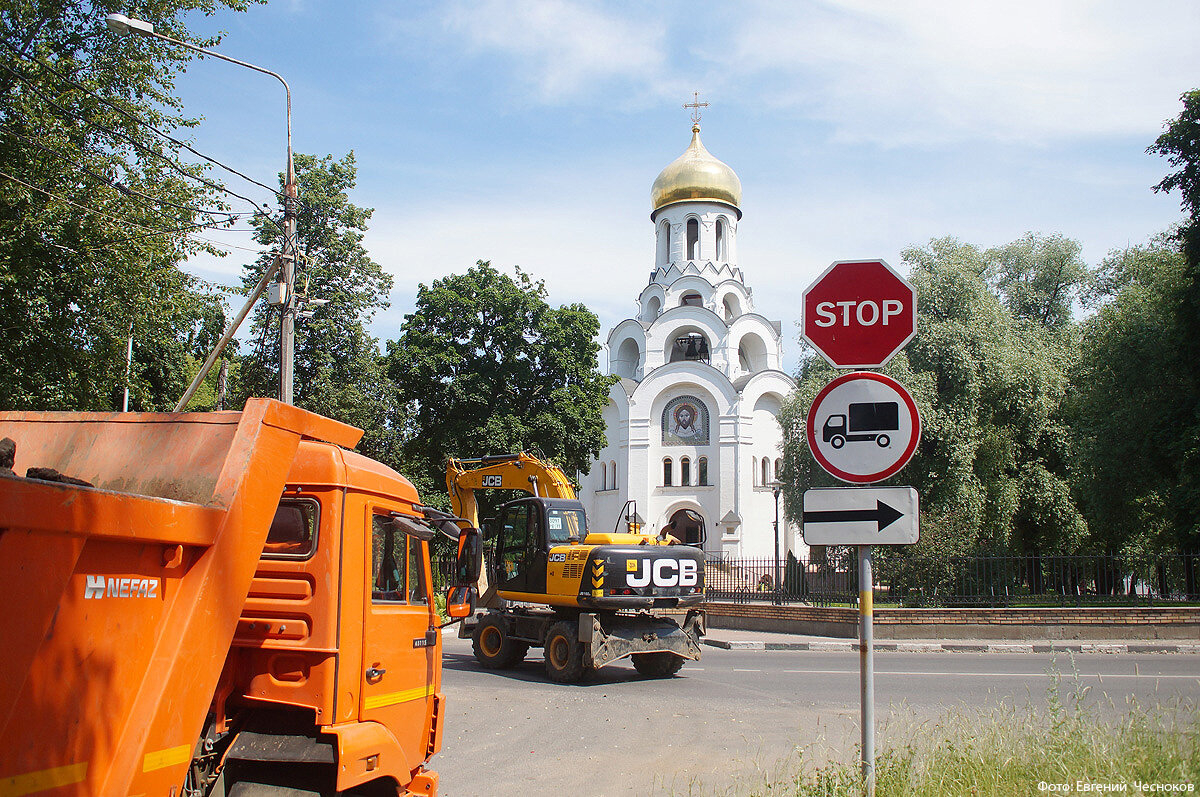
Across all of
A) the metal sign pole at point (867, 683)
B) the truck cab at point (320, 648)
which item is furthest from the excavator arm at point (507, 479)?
the metal sign pole at point (867, 683)

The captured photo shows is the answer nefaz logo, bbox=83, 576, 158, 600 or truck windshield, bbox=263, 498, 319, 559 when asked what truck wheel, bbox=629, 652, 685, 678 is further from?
nefaz logo, bbox=83, 576, 158, 600

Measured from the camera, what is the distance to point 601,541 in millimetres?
14477

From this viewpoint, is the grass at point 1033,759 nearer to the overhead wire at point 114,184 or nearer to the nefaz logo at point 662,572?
the nefaz logo at point 662,572

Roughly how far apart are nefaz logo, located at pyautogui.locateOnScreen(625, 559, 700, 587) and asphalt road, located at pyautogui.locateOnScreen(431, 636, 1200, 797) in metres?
1.44

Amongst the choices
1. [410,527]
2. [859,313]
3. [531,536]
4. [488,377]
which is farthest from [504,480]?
[488,377]

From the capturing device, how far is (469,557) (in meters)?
6.61

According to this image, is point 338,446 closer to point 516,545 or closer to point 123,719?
point 123,719

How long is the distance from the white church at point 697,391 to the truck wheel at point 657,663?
96.0ft

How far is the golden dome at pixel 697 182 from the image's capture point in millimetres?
51312

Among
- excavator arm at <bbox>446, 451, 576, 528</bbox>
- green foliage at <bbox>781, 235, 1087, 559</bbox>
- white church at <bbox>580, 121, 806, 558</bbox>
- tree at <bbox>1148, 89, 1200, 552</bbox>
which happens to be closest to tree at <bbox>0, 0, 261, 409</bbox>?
excavator arm at <bbox>446, 451, 576, 528</bbox>

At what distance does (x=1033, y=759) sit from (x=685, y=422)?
1676 inches

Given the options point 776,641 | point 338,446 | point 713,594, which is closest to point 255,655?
point 338,446

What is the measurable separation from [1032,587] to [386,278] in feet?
71.0

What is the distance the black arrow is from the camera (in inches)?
201
